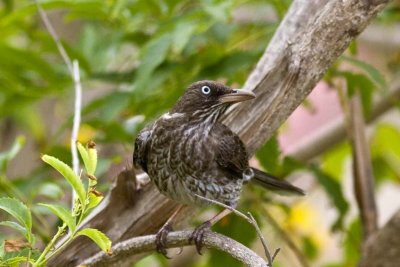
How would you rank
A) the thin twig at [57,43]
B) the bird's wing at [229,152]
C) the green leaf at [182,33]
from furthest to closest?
the thin twig at [57,43], the green leaf at [182,33], the bird's wing at [229,152]

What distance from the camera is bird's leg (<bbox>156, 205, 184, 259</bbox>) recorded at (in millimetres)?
3355

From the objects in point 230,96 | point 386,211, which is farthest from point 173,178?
point 386,211

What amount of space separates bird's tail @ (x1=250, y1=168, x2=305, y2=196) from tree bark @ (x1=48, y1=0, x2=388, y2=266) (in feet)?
1.22

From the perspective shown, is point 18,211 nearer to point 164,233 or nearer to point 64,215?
point 64,215

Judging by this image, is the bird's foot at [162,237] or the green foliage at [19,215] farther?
the bird's foot at [162,237]

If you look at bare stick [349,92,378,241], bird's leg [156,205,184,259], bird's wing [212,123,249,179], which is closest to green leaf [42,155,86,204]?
bird's leg [156,205,184,259]

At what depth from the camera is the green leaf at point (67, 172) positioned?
2.45 meters

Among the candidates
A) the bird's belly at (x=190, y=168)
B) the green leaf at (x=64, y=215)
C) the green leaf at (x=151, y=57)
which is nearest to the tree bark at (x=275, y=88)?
the bird's belly at (x=190, y=168)

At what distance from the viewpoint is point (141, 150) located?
3791 mm

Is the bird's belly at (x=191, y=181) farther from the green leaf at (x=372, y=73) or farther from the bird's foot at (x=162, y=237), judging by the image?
the green leaf at (x=372, y=73)

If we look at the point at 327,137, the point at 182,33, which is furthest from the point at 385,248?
the point at 182,33

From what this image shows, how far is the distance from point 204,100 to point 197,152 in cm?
26

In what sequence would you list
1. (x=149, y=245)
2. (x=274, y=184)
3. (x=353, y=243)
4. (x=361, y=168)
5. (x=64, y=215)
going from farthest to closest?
(x=353, y=243)
(x=361, y=168)
(x=274, y=184)
(x=149, y=245)
(x=64, y=215)

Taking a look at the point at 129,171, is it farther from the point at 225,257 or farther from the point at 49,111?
the point at 49,111
